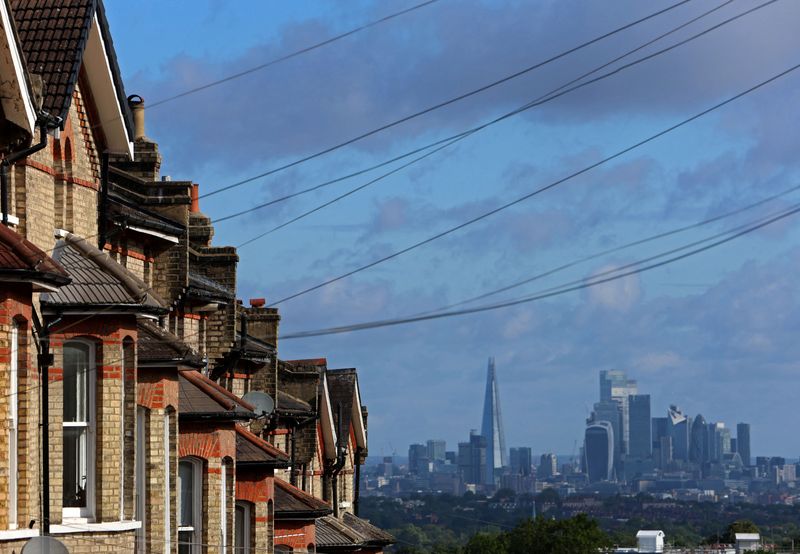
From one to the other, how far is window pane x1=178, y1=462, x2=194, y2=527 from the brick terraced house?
0.11 ft

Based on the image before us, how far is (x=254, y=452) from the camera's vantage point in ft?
127

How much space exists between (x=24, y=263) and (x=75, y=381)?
11.5ft

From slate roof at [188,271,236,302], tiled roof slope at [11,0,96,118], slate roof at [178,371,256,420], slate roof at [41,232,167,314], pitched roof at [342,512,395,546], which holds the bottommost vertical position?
pitched roof at [342,512,395,546]

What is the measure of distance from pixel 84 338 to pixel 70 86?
10.9 feet

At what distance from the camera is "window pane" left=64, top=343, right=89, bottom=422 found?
82.7ft

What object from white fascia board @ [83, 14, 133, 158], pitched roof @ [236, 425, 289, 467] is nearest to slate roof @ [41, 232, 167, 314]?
white fascia board @ [83, 14, 133, 158]

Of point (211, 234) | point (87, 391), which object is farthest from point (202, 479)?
point (211, 234)

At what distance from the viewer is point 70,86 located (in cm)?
2542

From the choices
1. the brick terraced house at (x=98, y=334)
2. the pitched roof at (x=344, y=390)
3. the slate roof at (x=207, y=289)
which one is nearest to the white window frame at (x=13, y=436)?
the brick terraced house at (x=98, y=334)

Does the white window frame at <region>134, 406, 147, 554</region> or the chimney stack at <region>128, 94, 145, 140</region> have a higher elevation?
the chimney stack at <region>128, 94, 145, 140</region>

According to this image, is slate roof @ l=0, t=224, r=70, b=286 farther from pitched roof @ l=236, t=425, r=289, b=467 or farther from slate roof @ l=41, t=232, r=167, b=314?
pitched roof @ l=236, t=425, r=289, b=467

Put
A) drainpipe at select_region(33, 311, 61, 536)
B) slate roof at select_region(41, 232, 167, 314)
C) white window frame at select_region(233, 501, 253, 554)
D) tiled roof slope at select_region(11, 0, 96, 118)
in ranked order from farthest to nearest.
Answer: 1. white window frame at select_region(233, 501, 253, 554)
2. tiled roof slope at select_region(11, 0, 96, 118)
3. slate roof at select_region(41, 232, 167, 314)
4. drainpipe at select_region(33, 311, 61, 536)

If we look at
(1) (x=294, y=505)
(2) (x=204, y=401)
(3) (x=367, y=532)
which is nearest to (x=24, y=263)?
(2) (x=204, y=401)

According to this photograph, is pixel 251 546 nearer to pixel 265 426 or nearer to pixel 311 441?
pixel 265 426
